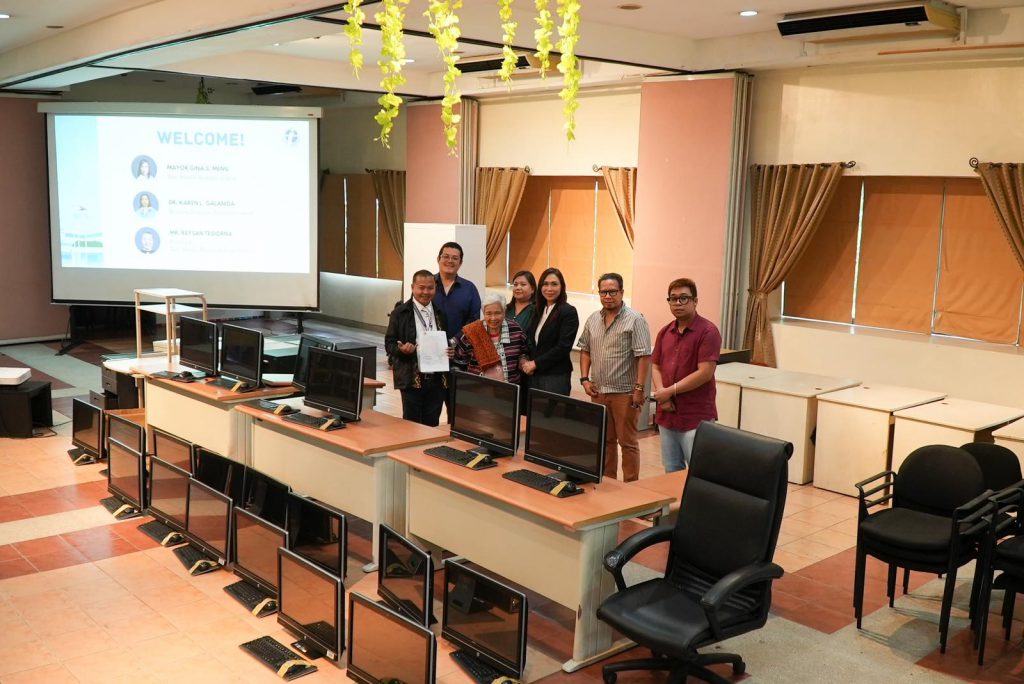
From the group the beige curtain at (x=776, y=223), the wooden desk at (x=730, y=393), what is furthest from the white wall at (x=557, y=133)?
the wooden desk at (x=730, y=393)

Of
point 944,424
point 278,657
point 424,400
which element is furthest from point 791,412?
point 278,657

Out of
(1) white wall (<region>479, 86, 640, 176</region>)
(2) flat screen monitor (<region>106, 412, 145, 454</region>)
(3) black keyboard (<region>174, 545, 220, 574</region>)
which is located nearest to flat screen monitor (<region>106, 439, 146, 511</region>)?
(2) flat screen monitor (<region>106, 412, 145, 454</region>)

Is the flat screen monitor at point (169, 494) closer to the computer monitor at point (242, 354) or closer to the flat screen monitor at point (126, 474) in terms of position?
the flat screen monitor at point (126, 474)

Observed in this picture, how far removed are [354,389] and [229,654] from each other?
5.64 ft

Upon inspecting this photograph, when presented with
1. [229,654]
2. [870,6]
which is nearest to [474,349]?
[229,654]

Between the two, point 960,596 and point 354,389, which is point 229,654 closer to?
point 354,389

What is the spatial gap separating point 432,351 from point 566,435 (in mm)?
1907

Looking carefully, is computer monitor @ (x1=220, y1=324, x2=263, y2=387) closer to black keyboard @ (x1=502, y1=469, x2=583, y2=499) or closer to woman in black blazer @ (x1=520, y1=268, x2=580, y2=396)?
woman in black blazer @ (x1=520, y1=268, x2=580, y2=396)

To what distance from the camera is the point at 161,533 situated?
231 inches

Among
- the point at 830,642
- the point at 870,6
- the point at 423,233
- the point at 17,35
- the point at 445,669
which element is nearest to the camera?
the point at 445,669

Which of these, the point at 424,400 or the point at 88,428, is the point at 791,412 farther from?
the point at 88,428

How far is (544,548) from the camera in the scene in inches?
169

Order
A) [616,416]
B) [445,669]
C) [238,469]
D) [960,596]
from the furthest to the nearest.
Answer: [616,416], [238,469], [960,596], [445,669]

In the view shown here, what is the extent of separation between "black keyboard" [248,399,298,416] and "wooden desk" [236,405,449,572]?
5 centimetres
